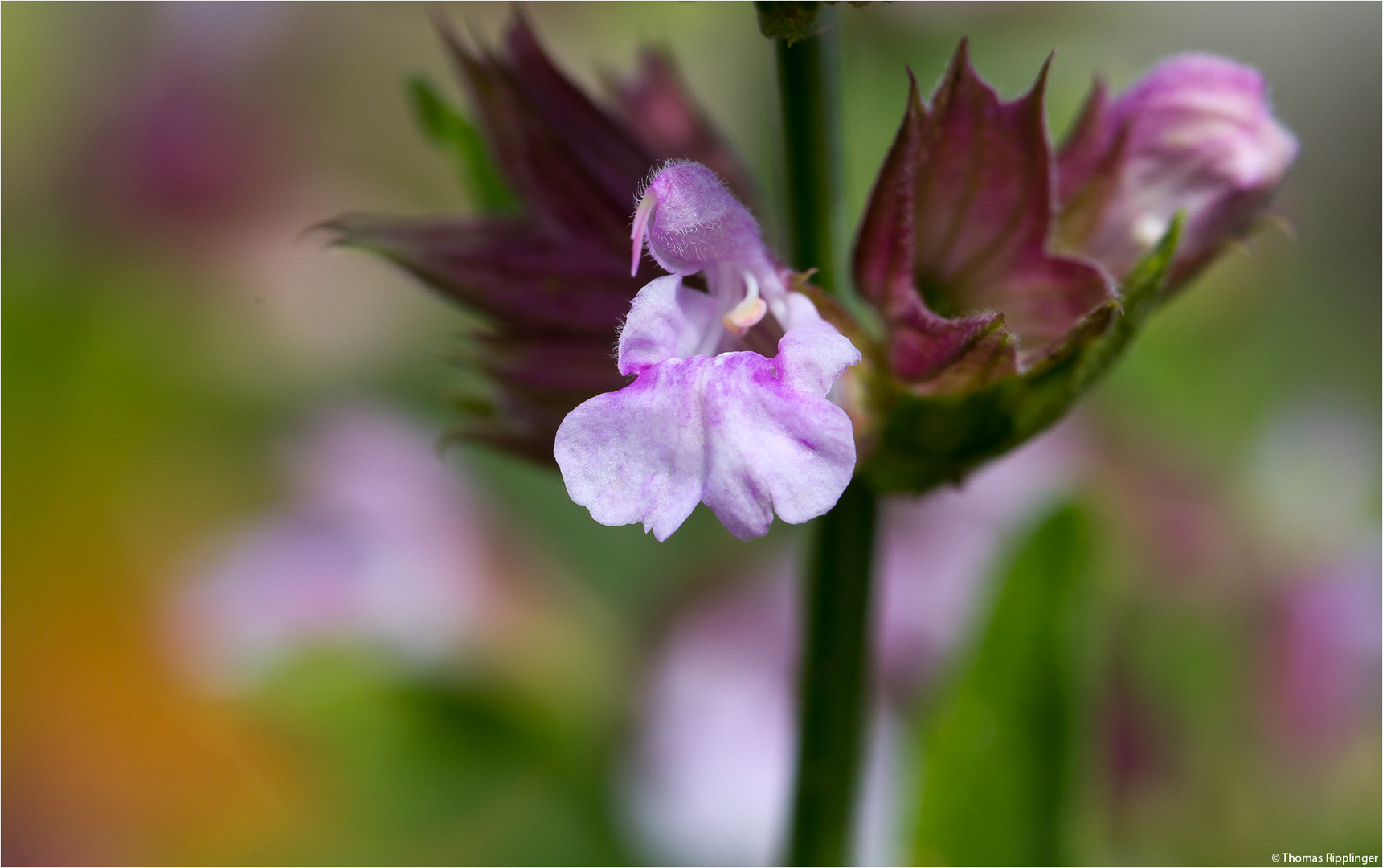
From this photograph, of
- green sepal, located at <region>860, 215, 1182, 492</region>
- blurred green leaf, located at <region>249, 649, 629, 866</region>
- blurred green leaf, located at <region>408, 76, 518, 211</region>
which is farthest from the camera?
blurred green leaf, located at <region>249, 649, 629, 866</region>

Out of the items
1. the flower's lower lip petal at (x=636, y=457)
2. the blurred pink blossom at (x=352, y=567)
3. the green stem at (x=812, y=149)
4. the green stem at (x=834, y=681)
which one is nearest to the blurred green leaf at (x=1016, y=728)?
the green stem at (x=834, y=681)

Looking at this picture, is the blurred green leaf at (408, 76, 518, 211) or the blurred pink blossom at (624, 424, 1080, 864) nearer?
the blurred green leaf at (408, 76, 518, 211)

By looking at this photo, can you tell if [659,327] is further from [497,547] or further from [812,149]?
[497,547]

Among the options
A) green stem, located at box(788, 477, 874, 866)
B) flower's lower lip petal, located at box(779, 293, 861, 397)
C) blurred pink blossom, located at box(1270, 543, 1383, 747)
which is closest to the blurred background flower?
blurred pink blossom, located at box(1270, 543, 1383, 747)

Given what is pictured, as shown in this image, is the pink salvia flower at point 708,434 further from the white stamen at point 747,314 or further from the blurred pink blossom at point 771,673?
the blurred pink blossom at point 771,673

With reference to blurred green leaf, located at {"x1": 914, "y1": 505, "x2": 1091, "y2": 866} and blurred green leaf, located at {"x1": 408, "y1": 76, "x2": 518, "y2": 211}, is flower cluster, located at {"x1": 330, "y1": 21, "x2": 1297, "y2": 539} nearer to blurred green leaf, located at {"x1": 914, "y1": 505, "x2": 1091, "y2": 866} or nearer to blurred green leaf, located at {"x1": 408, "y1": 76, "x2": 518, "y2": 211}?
blurred green leaf, located at {"x1": 408, "y1": 76, "x2": 518, "y2": 211}

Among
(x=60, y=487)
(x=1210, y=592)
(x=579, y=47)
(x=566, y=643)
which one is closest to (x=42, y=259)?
(x=60, y=487)
